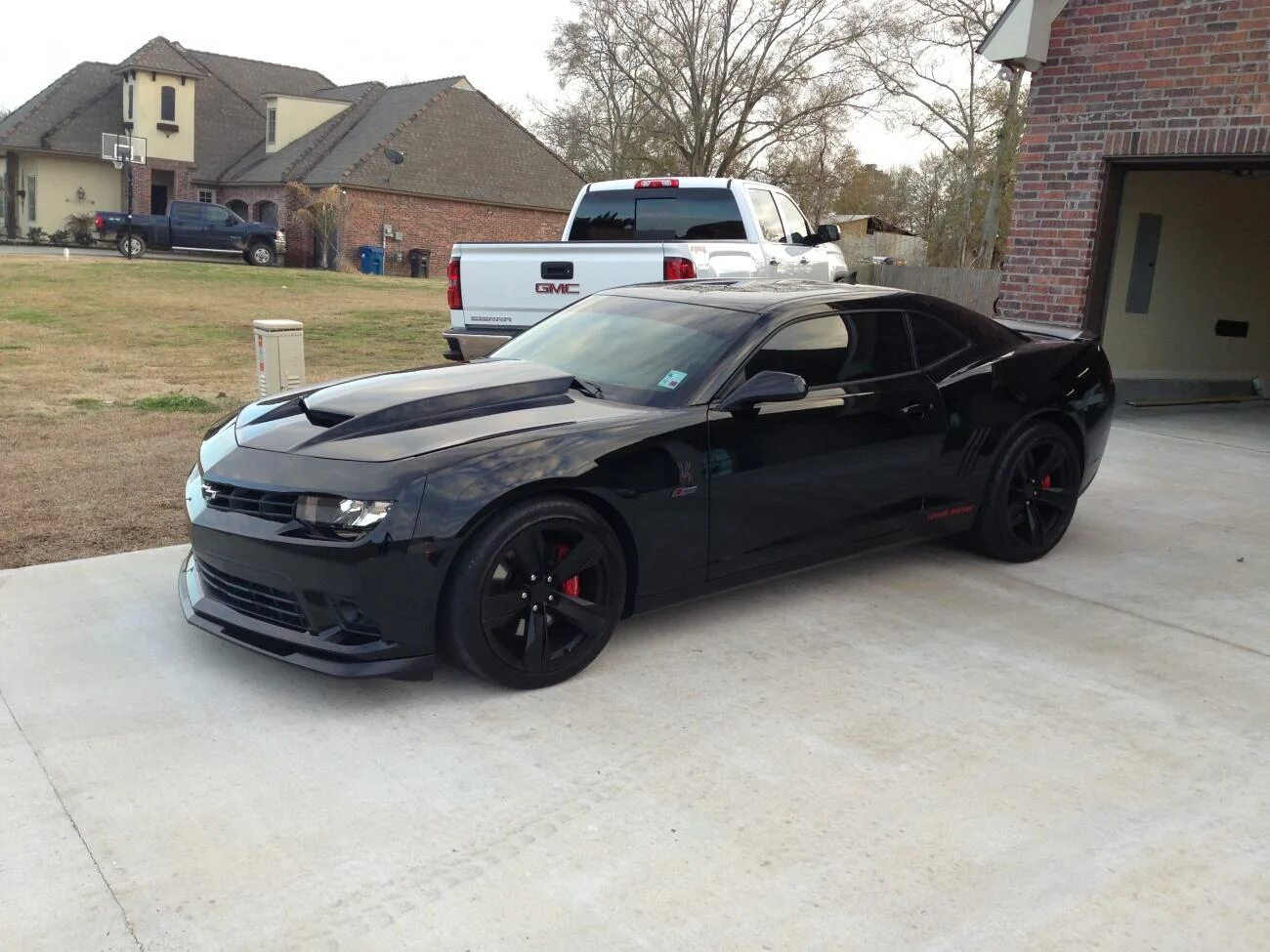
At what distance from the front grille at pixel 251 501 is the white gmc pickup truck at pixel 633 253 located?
464cm

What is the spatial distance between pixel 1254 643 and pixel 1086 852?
232cm

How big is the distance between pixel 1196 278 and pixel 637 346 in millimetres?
9938

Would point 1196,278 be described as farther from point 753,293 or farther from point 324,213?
point 324,213

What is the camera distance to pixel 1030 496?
232 inches

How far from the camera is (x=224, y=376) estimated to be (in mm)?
11984

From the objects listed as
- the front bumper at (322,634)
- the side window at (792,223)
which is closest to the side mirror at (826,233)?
the side window at (792,223)

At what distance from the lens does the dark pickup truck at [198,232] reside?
32.9 metres

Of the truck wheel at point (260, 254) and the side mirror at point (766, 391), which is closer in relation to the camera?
the side mirror at point (766, 391)

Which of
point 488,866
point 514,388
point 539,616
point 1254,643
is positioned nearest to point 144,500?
point 514,388

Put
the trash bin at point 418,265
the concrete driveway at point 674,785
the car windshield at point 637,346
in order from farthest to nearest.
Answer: the trash bin at point 418,265 < the car windshield at point 637,346 < the concrete driveway at point 674,785

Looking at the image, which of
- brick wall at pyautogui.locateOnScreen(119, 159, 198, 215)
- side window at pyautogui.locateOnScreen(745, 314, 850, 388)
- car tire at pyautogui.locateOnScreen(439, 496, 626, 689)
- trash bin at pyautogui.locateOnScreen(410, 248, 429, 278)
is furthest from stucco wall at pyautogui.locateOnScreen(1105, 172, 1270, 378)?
brick wall at pyautogui.locateOnScreen(119, 159, 198, 215)

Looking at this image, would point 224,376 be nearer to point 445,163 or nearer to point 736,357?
→ point 736,357

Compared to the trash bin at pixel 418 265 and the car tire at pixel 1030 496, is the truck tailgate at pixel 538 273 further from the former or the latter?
the trash bin at pixel 418 265

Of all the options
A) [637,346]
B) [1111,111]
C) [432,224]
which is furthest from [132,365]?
[432,224]
